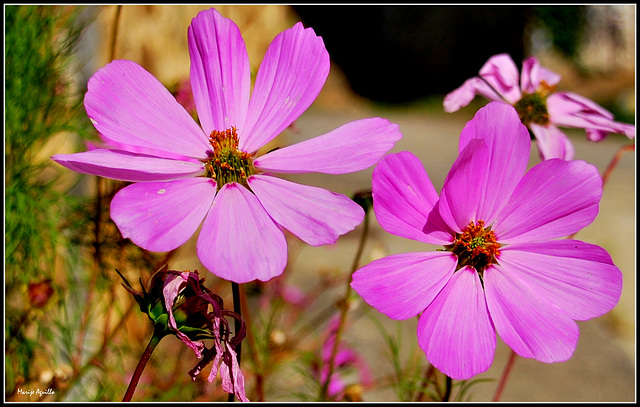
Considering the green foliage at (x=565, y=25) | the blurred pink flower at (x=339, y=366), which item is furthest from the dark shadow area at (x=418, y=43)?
the blurred pink flower at (x=339, y=366)

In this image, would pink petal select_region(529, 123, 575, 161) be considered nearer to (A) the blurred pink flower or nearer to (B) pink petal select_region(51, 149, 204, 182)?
(B) pink petal select_region(51, 149, 204, 182)

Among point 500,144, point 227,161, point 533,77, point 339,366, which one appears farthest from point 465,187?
point 339,366

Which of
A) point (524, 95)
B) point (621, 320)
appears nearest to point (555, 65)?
point (621, 320)

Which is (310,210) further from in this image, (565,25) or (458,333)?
(565,25)

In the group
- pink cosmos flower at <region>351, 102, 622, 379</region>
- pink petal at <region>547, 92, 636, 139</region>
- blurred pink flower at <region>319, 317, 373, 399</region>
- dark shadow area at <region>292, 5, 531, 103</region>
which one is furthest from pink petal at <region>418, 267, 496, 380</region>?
dark shadow area at <region>292, 5, 531, 103</region>

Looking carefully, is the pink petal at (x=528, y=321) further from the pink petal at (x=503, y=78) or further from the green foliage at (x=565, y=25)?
the green foliage at (x=565, y=25)

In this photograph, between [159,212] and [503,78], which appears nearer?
[159,212]
